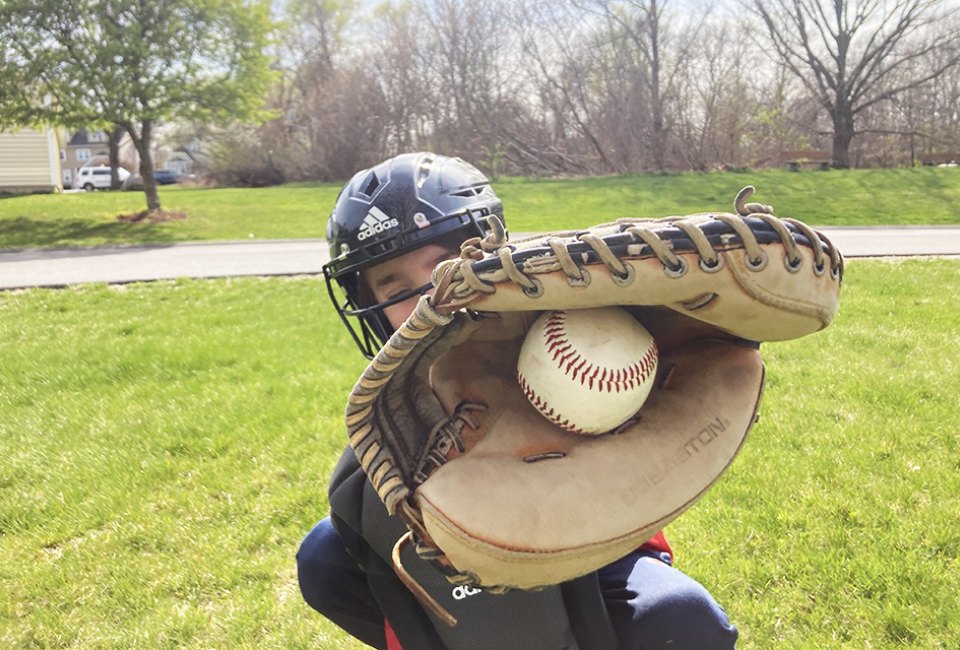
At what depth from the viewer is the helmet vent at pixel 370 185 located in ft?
7.00

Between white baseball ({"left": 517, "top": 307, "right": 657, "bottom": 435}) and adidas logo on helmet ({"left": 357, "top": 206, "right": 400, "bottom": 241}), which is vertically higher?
adidas logo on helmet ({"left": 357, "top": 206, "right": 400, "bottom": 241})

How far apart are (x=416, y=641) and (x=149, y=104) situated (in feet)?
53.8

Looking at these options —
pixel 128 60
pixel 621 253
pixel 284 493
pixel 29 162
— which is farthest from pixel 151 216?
pixel 621 253

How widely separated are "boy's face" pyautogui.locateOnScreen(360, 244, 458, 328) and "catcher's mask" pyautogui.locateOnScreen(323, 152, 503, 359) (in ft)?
0.14

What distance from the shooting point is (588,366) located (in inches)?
46.6

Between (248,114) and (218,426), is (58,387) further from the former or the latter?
(248,114)

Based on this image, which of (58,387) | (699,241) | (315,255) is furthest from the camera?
(315,255)

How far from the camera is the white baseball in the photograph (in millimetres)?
1193

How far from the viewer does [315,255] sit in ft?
36.2

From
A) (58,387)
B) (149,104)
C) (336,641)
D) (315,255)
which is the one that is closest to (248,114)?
(149,104)

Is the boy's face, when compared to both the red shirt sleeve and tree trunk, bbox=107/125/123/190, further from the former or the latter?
tree trunk, bbox=107/125/123/190

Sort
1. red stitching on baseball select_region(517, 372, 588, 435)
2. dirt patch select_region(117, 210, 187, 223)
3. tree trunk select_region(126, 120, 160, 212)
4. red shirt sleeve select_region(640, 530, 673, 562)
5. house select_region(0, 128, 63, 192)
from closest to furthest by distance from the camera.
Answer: red stitching on baseball select_region(517, 372, 588, 435) < red shirt sleeve select_region(640, 530, 673, 562) < tree trunk select_region(126, 120, 160, 212) < dirt patch select_region(117, 210, 187, 223) < house select_region(0, 128, 63, 192)

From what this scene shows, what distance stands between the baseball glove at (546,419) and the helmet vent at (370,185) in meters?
0.80

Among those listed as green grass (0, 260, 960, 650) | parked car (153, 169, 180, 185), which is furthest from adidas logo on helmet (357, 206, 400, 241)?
parked car (153, 169, 180, 185)
